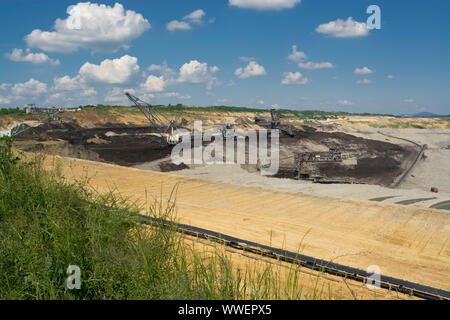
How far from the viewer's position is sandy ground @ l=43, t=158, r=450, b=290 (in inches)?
363

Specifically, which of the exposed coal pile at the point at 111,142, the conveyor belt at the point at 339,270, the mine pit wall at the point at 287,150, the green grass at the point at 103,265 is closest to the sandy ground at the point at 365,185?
the mine pit wall at the point at 287,150

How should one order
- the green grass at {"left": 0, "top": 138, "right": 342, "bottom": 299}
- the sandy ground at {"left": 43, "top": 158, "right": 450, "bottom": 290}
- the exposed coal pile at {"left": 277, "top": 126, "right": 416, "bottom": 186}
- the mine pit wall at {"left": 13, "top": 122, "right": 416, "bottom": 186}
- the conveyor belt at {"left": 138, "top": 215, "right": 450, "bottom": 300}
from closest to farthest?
the green grass at {"left": 0, "top": 138, "right": 342, "bottom": 299} < the conveyor belt at {"left": 138, "top": 215, "right": 450, "bottom": 300} < the sandy ground at {"left": 43, "top": 158, "right": 450, "bottom": 290} < the exposed coal pile at {"left": 277, "top": 126, "right": 416, "bottom": 186} < the mine pit wall at {"left": 13, "top": 122, "right": 416, "bottom": 186}

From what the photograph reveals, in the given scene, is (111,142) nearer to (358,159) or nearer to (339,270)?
(358,159)

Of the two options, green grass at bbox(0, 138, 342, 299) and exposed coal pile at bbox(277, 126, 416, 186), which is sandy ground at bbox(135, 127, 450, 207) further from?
green grass at bbox(0, 138, 342, 299)

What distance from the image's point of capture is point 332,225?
12.4 meters

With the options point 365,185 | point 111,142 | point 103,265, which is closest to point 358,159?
point 365,185

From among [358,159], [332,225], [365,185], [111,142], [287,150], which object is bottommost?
[365,185]

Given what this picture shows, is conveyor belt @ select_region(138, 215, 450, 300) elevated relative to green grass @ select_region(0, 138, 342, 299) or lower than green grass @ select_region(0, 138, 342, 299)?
lower

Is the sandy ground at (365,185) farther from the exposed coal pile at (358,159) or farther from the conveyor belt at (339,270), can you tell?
the conveyor belt at (339,270)

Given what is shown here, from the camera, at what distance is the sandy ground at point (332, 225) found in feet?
30.3

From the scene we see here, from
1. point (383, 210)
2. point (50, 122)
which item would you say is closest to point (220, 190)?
point (383, 210)

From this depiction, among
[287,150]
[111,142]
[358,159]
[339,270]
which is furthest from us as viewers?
[111,142]

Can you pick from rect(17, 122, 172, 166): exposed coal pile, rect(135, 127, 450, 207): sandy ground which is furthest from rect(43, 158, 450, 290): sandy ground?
rect(17, 122, 172, 166): exposed coal pile
